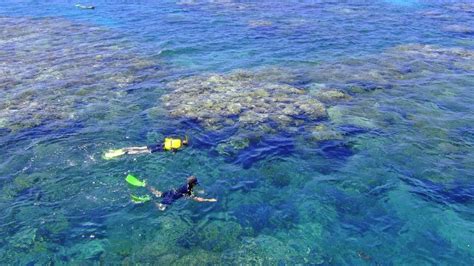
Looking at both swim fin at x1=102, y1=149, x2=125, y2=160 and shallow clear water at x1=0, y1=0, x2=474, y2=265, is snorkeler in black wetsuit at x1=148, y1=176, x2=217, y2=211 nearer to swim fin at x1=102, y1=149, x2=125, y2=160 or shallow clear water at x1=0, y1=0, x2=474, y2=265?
shallow clear water at x1=0, y1=0, x2=474, y2=265

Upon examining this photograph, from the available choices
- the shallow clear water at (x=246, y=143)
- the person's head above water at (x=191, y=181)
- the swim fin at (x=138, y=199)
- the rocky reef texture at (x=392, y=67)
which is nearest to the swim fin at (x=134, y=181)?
the shallow clear water at (x=246, y=143)

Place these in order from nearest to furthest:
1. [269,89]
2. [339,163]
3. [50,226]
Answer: [50,226], [339,163], [269,89]

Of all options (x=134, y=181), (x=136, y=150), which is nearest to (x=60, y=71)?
(x=136, y=150)

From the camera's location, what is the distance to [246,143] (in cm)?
2373

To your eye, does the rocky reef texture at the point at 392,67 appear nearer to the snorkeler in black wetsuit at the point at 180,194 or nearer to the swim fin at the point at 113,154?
the snorkeler in black wetsuit at the point at 180,194

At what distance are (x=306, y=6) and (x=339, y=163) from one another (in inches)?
1398

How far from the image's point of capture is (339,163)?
72.8 feet

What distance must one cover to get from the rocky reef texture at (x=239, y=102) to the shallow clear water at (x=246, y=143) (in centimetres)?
14

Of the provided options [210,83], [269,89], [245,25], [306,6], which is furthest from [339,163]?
[306,6]

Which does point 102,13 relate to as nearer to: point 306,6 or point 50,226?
point 306,6

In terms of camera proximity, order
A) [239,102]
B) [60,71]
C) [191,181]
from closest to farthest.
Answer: [191,181] → [239,102] → [60,71]

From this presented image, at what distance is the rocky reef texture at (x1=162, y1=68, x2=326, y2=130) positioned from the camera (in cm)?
2605

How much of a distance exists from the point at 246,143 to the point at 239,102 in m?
4.96

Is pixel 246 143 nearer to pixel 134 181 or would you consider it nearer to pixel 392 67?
pixel 134 181
